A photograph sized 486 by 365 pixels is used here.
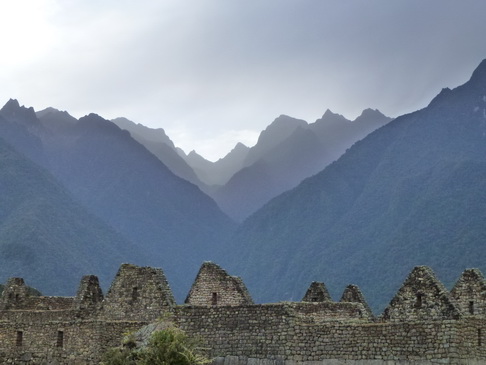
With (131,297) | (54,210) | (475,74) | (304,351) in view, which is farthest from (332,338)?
(475,74)

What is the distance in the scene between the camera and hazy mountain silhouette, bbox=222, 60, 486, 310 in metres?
99.6

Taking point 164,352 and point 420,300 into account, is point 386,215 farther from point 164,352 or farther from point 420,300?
point 164,352

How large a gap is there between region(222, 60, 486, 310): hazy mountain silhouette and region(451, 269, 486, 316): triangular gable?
162 ft

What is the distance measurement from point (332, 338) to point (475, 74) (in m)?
149

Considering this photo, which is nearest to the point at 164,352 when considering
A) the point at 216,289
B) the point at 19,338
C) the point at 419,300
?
the point at 19,338

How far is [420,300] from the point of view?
23531 millimetres

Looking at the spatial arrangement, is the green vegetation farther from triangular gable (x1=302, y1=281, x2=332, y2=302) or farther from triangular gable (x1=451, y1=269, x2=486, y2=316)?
triangular gable (x1=451, y1=269, x2=486, y2=316)

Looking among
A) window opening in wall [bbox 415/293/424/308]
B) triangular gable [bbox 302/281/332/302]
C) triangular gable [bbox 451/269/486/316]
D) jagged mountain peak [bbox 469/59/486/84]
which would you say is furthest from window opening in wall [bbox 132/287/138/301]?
jagged mountain peak [bbox 469/59/486/84]

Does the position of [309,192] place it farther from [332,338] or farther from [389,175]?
[332,338]

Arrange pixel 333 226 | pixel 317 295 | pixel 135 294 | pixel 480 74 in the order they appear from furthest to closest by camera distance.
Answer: pixel 480 74
pixel 333 226
pixel 317 295
pixel 135 294

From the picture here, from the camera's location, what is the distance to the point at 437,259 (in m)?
91.6

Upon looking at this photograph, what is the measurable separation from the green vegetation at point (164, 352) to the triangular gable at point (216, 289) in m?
5.40

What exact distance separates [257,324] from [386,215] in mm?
109916

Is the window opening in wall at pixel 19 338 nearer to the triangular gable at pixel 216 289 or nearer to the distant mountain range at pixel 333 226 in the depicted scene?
the triangular gable at pixel 216 289
